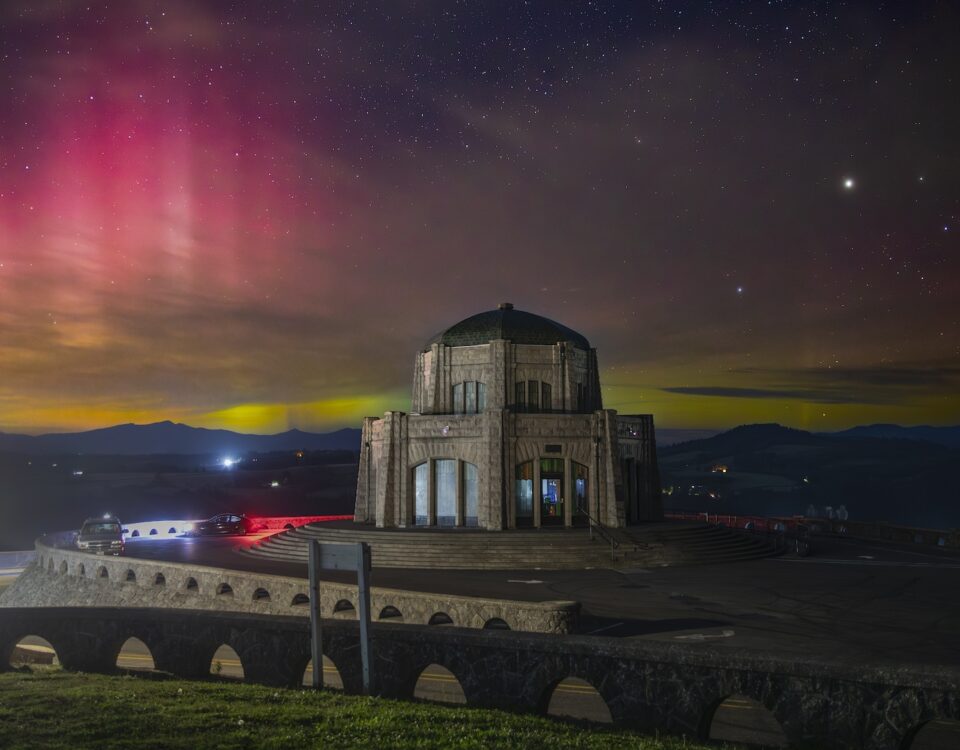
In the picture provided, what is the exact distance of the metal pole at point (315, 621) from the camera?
13.3 meters

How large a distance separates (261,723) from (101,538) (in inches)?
1565

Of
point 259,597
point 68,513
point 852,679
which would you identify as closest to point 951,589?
point 852,679

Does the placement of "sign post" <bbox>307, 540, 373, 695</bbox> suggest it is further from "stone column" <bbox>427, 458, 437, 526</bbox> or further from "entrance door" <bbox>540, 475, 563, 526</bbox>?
"entrance door" <bbox>540, 475, 563, 526</bbox>

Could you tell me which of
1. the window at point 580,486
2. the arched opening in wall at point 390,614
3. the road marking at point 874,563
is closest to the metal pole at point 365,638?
the arched opening in wall at point 390,614

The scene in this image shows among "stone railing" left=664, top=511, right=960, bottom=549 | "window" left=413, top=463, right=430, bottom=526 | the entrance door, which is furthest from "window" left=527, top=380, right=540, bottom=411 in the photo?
"stone railing" left=664, top=511, right=960, bottom=549

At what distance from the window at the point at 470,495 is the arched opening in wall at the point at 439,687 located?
22687 mm

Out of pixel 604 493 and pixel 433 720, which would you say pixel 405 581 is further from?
pixel 433 720

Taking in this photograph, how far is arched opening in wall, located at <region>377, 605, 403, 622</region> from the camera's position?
25109mm

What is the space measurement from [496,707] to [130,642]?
1944 cm

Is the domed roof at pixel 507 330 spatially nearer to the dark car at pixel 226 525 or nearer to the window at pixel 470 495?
the window at pixel 470 495

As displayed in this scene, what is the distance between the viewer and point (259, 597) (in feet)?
99.0

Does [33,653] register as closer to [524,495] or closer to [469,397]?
[524,495]

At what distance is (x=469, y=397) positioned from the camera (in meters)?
45.6

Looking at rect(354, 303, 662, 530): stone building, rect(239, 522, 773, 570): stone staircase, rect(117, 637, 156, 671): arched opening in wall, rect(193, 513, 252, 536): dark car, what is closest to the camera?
rect(117, 637, 156, 671): arched opening in wall
